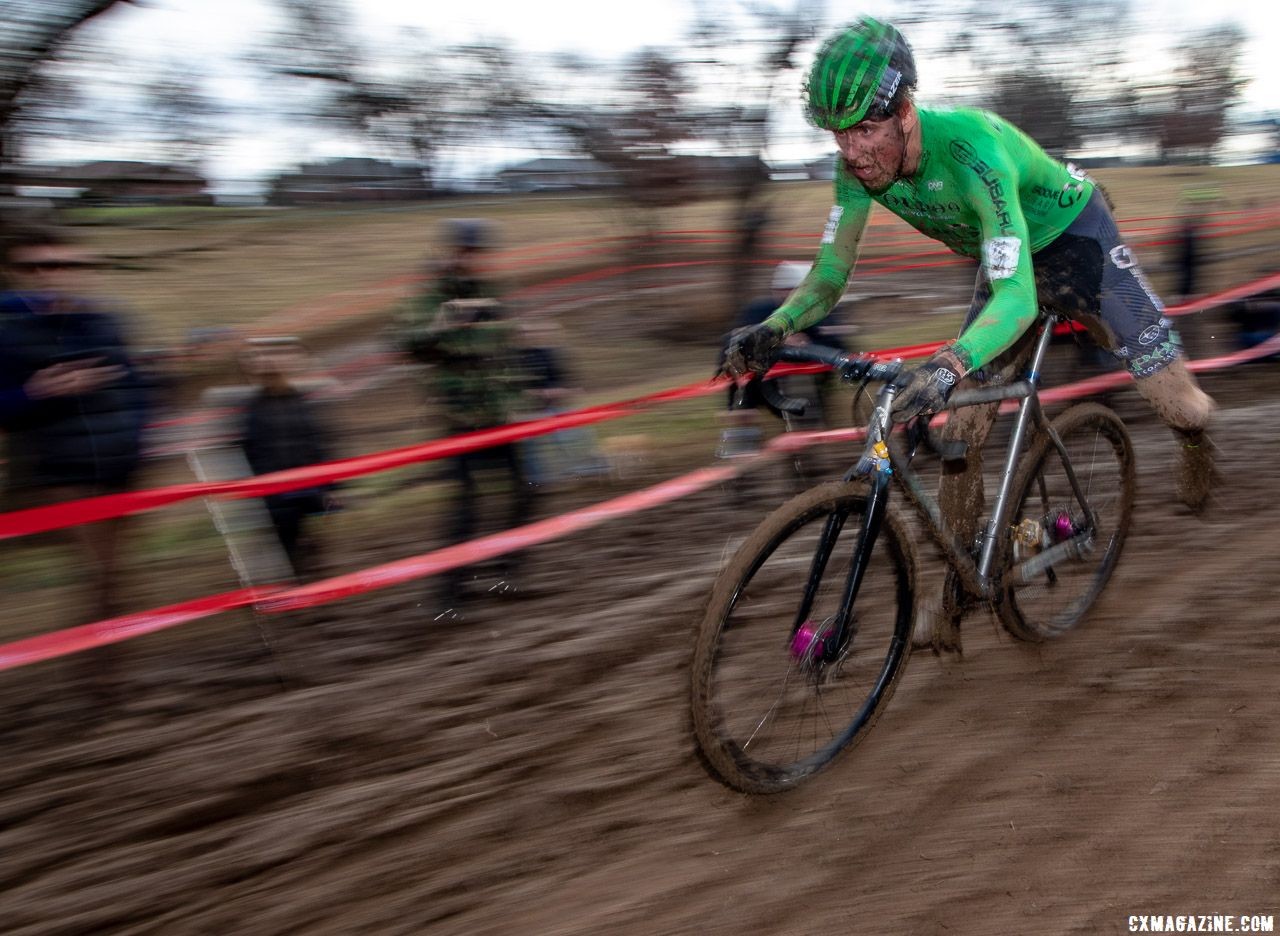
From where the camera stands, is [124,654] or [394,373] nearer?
[124,654]

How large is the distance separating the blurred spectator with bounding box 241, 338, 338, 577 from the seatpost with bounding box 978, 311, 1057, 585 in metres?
3.22

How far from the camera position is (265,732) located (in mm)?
3727

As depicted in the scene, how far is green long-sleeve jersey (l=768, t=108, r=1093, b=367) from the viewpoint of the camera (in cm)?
291

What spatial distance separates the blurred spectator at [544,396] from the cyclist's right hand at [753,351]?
8.03ft

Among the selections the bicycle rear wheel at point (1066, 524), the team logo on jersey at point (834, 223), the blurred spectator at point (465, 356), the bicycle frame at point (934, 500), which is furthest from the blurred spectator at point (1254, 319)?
the team logo on jersey at point (834, 223)

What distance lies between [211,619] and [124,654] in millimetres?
473

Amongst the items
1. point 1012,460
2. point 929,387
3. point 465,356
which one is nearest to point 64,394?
point 465,356

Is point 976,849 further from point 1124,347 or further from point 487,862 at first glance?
point 1124,347

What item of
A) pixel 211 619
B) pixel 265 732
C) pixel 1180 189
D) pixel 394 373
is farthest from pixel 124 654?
pixel 1180 189

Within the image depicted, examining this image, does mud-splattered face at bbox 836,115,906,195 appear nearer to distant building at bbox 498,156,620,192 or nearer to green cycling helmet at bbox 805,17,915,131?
green cycling helmet at bbox 805,17,915,131

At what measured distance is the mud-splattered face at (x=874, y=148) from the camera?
115 inches

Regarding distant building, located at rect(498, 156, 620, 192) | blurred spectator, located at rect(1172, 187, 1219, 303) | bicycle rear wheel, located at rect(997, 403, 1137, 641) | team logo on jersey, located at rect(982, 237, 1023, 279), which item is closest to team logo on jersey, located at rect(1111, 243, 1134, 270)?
bicycle rear wheel, located at rect(997, 403, 1137, 641)

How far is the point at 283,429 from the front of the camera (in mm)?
4859

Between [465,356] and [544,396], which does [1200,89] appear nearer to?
[544,396]
